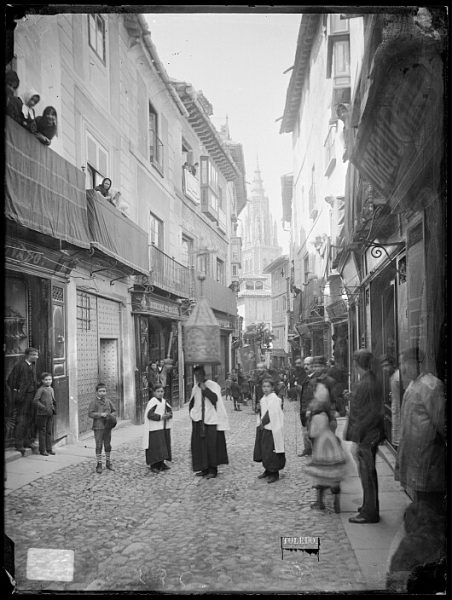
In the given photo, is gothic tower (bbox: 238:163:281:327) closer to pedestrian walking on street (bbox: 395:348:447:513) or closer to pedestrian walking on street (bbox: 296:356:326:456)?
pedestrian walking on street (bbox: 296:356:326:456)

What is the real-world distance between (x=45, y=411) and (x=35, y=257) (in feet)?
3.44

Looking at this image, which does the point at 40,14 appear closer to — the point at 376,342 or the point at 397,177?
the point at 397,177

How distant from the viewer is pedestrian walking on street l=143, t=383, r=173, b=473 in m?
3.54

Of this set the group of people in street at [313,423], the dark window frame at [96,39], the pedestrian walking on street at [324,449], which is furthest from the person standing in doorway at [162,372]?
the dark window frame at [96,39]

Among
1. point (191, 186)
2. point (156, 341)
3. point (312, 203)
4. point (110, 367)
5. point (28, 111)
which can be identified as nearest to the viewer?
point (28, 111)

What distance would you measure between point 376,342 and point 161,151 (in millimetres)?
2192

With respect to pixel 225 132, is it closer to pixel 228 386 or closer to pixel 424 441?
pixel 228 386

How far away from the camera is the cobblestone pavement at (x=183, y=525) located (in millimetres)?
3096

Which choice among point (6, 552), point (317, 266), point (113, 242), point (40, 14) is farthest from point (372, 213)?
point (6, 552)

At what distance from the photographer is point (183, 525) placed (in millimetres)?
3328

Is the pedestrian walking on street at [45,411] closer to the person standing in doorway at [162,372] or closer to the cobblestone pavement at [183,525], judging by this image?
the cobblestone pavement at [183,525]

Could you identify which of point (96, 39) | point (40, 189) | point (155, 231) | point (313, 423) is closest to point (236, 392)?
point (313, 423)

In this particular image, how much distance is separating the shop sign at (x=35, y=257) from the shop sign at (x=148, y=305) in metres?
0.55

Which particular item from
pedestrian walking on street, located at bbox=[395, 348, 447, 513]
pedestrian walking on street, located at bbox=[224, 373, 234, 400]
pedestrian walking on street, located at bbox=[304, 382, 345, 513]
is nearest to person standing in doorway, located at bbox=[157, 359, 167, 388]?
pedestrian walking on street, located at bbox=[224, 373, 234, 400]
